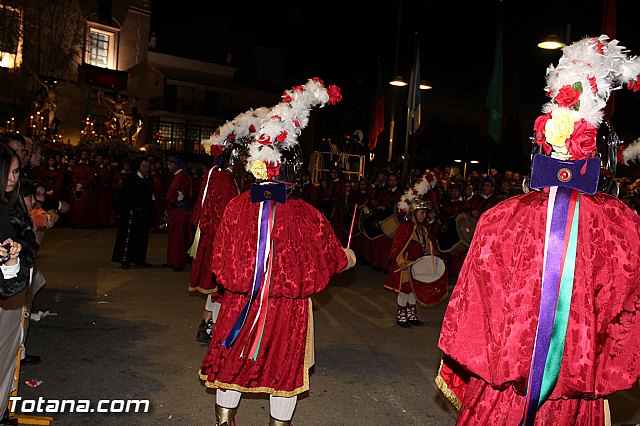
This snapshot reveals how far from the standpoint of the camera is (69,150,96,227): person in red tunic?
17.3m

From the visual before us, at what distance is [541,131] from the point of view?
263 cm

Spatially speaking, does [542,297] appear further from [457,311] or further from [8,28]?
[8,28]

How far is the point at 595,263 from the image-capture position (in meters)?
2.45

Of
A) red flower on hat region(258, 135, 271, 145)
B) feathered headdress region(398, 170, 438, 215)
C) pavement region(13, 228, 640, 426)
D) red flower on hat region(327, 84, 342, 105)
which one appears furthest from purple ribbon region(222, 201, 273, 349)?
feathered headdress region(398, 170, 438, 215)

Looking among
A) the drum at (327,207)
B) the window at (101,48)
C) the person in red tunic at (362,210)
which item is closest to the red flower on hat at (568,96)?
the person in red tunic at (362,210)

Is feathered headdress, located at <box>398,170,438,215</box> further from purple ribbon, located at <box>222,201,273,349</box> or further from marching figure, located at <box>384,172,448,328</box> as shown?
purple ribbon, located at <box>222,201,273,349</box>

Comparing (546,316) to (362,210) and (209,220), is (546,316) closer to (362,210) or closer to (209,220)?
(209,220)

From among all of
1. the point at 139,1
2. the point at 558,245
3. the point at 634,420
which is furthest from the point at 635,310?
the point at 139,1

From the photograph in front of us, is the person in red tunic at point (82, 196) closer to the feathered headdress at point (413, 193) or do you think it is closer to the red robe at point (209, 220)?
the red robe at point (209, 220)

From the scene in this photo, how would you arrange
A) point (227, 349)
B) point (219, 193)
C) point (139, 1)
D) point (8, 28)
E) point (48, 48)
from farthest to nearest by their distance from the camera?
point (139, 1) → point (48, 48) → point (8, 28) → point (219, 193) → point (227, 349)

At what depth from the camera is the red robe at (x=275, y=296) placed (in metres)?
3.89

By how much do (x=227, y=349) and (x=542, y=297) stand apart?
216 centimetres

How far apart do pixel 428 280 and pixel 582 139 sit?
5.43 m

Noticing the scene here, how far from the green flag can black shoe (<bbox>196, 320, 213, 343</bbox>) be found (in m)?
7.38
